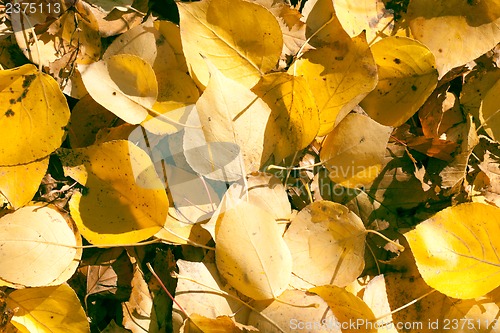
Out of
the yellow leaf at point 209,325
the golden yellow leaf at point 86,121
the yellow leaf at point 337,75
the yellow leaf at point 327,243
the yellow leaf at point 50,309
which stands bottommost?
the yellow leaf at point 50,309

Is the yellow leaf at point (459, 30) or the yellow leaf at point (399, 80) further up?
the yellow leaf at point (459, 30)

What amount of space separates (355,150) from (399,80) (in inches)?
4.5

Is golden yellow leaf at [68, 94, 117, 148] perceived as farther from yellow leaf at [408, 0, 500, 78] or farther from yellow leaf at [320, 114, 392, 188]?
yellow leaf at [408, 0, 500, 78]

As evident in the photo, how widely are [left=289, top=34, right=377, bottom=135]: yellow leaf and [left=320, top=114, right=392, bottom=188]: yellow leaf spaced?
0.05 feet

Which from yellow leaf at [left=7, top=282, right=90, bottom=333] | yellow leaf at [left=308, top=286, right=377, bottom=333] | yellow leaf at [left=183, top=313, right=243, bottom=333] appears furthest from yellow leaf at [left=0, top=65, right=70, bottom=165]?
yellow leaf at [left=308, top=286, right=377, bottom=333]

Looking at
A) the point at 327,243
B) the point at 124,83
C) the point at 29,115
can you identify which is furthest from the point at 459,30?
the point at 29,115

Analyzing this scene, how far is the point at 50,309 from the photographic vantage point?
2.22 ft

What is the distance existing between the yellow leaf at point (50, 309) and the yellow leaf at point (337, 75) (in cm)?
36

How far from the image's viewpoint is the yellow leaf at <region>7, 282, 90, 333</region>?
0.67 metres

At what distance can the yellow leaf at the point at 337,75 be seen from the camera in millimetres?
701

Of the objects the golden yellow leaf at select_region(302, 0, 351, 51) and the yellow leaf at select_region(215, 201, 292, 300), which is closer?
the yellow leaf at select_region(215, 201, 292, 300)

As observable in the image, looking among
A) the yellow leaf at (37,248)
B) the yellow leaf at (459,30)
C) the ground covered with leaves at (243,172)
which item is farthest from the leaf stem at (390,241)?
the yellow leaf at (37,248)

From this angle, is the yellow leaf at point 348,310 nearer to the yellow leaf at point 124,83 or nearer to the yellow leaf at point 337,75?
the yellow leaf at point 337,75

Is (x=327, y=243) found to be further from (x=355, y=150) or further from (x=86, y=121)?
(x=86, y=121)
